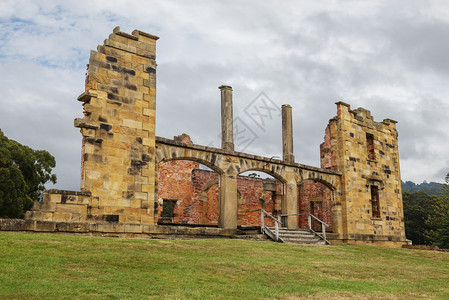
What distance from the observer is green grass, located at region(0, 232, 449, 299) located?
5633mm

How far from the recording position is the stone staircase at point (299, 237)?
14.7 meters

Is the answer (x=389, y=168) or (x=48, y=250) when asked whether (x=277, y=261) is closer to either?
(x=48, y=250)

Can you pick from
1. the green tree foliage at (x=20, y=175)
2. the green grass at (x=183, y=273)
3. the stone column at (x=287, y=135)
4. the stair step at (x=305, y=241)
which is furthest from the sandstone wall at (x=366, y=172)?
the green tree foliage at (x=20, y=175)

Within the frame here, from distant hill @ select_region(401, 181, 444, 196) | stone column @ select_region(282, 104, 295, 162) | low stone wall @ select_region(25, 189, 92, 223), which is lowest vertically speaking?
low stone wall @ select_region(25, 189, 92, 223)

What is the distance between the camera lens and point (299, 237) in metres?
15.4

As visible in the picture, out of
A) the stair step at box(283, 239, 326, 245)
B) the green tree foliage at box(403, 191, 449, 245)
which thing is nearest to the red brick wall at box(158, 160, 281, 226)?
the stair step at box(283, 239, 326, 245)

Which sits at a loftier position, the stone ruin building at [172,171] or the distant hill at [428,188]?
the distant hill at [428,188]

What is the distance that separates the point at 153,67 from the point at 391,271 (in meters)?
8.83

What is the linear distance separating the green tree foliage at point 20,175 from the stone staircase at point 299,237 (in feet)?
51.9

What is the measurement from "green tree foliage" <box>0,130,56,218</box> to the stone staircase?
623 inches

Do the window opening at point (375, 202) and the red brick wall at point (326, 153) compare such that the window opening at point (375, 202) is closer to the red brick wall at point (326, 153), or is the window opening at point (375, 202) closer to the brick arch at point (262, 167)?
the red brick wall at point (326, 153)

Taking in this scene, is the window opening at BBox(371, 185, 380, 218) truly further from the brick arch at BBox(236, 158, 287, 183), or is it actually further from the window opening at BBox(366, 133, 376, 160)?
the brick arch at BBox(236, 158, 287, 183)

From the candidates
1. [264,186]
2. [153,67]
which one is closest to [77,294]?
[153,67]

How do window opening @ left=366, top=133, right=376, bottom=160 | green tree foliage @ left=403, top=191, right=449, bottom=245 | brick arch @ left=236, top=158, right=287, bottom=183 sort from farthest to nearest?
green tree foliage @ left=403, top=191, right=449, bottom=245 → window opening @ left=366, top=133, right=376, bottom=160 → brick arch @ left=236, top=158, right=287, bottom=183
